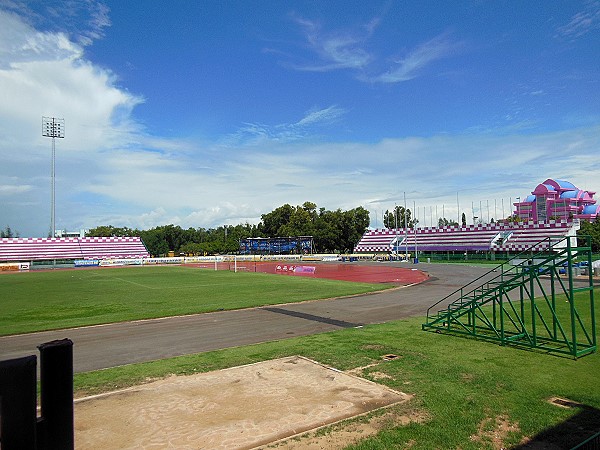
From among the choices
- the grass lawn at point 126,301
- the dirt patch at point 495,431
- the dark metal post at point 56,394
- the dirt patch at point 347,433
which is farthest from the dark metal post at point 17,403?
the grass lawn at point 126,301

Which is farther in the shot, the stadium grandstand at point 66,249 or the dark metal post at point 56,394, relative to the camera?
the stadium grandstand at point 66,249

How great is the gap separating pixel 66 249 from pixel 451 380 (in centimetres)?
10703

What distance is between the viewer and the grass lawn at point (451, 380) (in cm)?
775

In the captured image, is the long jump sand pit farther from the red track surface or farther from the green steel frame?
the red track surface

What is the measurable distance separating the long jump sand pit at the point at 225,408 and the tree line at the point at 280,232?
333 feet

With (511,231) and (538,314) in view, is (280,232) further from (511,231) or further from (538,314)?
(538,314)

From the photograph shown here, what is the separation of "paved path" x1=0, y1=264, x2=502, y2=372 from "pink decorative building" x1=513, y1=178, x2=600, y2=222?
358 ft

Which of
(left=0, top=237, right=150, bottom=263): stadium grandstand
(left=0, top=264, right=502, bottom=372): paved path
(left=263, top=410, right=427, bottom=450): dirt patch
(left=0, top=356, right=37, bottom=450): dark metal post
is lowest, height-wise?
(left=0, top=264, right=502, bottom=372): paved path

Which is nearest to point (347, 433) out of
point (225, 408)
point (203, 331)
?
point (225, 408)

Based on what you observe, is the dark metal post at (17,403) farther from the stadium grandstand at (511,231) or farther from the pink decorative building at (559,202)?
the pink decorative building at (559,202)

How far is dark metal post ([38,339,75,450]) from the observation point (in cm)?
335

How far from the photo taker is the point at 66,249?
99.7m

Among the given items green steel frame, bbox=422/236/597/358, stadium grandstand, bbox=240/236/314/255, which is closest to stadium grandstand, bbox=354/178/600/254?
stadium grandstand, bbox=240/236/314/255

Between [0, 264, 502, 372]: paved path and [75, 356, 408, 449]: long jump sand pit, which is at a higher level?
[75, 356, 408, 449]: long jump sand pit
